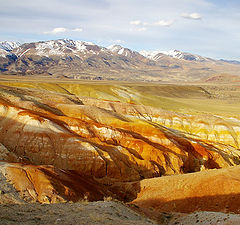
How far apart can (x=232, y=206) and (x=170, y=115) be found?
50307mm

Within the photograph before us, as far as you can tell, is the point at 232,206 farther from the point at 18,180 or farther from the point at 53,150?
the point at 53,150

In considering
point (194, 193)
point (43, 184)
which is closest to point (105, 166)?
point (194, 193)

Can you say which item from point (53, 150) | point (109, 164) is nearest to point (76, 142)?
point (53, 150)

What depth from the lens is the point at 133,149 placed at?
123 feet

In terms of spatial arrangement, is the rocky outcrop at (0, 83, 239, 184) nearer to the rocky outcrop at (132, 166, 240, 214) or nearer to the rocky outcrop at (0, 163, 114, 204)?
the rocky outcrop at (0, 163, 114, 204)

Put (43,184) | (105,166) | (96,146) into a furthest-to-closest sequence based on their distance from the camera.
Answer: (96,146) < (105,166) < (43,184)

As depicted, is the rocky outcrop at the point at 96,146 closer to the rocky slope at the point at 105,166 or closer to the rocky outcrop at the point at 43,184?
the rocky slope at the point at 105,166

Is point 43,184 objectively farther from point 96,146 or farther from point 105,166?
point 96,146

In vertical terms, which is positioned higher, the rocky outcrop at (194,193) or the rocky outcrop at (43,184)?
the rocky outcrop at (43,184)

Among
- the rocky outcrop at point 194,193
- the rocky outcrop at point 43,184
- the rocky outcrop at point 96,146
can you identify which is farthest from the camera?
the rocky outcrop at point 96,146

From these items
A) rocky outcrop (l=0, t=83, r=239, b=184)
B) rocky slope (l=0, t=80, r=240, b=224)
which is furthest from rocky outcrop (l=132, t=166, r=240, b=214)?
rocky outcrop (l=0, t=83, r=239, b=184)

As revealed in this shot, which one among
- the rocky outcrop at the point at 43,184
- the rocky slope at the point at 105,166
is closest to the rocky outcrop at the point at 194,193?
the rocky slope at the point at 105,166

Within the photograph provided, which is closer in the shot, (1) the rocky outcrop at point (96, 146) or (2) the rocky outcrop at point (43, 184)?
(2) the rocky outcrop at point (43, 184)

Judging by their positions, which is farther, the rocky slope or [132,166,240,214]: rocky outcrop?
[132,166,240,214]: rocky outcrop
